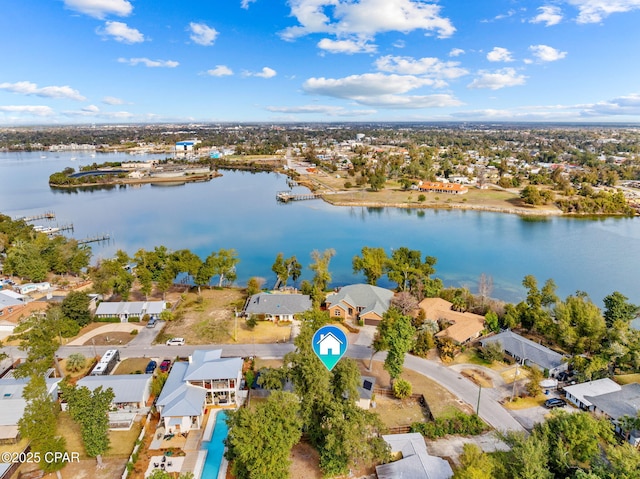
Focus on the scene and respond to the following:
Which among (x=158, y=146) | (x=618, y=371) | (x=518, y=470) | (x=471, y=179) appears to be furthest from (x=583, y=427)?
(x=158, y=146)

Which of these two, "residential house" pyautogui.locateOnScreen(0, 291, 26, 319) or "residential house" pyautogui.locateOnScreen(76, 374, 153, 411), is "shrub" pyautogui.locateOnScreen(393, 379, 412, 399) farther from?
"residential house" pyautogui.locateOnScreen(0, 291, 26, 319)

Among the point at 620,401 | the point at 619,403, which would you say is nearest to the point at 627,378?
the point at 620,401

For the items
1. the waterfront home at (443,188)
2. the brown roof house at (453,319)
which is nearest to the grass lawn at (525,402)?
the brown roof house at (453,319)

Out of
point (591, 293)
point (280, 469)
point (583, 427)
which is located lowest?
point (591, 293)

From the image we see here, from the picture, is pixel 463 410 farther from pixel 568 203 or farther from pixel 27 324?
pixel 568 203

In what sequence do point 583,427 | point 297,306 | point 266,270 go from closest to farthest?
point 583,427 → point 297,306 → point 266,270
